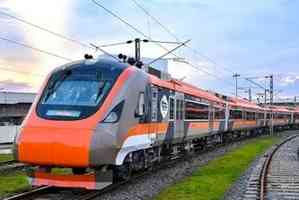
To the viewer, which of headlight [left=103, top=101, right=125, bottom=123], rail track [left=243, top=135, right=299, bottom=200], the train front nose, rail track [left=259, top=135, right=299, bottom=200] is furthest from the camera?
rail track [left=259, top=135, right=299, bottom=200]

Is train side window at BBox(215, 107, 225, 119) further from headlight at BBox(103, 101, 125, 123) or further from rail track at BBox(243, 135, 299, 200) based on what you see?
headlight at BBox(103, 101, 125, 123)

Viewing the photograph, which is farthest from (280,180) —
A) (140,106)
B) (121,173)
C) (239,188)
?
(121,173)

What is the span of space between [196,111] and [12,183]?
1115cm

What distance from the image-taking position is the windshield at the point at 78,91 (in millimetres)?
13781

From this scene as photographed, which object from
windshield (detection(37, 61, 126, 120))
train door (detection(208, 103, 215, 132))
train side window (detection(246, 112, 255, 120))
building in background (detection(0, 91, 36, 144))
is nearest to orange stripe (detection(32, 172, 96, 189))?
windshield (detection(37, 61, 126, 120))

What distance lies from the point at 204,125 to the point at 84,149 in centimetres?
1599

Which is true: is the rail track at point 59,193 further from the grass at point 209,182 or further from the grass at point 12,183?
the grass at point 209,182

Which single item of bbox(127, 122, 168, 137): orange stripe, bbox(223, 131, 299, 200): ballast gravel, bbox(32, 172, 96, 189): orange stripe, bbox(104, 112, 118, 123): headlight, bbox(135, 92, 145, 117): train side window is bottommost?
bbox(223, 131, 299, 200): ballast gravel

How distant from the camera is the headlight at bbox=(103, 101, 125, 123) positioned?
44.7 ft

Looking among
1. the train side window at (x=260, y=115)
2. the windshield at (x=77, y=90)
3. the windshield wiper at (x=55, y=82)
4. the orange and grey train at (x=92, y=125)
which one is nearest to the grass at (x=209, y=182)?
the orange and grey train at (x=92, y=125)

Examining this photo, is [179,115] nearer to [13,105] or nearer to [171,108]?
[171,108]

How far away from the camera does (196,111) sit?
25.5 m

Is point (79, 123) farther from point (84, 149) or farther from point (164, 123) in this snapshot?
point (164, 123)

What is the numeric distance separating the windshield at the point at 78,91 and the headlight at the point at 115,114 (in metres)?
0.43
